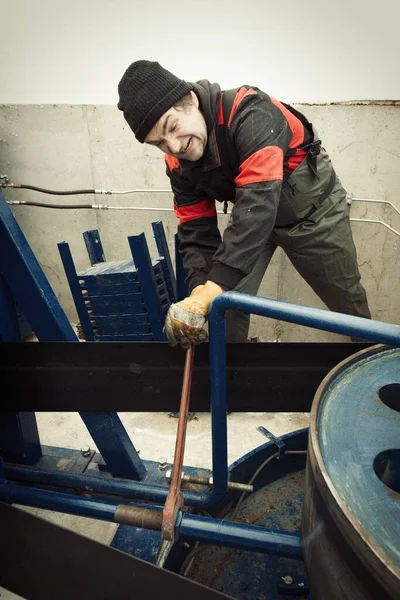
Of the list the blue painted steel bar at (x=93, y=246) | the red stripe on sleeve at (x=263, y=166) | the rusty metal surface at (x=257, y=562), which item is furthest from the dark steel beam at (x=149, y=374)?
the blue painted steel bar at (x=93, y=246)

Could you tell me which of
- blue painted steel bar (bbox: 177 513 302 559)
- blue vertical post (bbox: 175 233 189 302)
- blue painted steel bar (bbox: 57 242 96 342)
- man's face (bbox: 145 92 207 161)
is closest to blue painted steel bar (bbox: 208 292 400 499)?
blue painted steel bar (bbox: 177 513 302 559)

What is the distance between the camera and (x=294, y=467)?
146 centimetres

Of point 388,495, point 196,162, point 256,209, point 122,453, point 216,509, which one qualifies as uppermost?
point 196,162

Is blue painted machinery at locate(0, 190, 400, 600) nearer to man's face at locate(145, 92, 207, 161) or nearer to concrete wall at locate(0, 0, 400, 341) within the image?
man's face at locate(145, 92, 207, 161)

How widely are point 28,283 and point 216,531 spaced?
2.90 ft

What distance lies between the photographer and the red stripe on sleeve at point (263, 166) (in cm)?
128

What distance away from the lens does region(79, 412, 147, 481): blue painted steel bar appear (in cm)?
127

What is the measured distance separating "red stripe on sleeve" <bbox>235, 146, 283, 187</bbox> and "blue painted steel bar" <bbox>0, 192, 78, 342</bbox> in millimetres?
776

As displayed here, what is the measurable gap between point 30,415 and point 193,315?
3.01ft

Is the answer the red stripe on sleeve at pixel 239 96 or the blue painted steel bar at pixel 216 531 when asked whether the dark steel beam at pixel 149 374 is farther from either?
the red stripe on sleeve at pixel 239 96

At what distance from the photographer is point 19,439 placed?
1.43 meters

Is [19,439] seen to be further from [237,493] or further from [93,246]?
[93,246]

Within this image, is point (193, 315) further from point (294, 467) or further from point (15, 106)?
point (15, 106)

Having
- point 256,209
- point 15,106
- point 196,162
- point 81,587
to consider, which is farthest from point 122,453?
point 15,106
